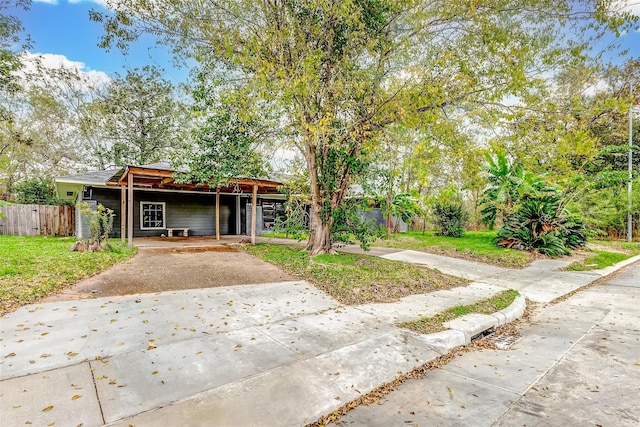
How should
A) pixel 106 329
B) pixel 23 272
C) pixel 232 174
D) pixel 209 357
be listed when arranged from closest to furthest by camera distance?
pixel 209 357 < pixel 106 329 < pixel 23 272 < pixel 232 174

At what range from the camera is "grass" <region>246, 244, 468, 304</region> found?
6.04 metres

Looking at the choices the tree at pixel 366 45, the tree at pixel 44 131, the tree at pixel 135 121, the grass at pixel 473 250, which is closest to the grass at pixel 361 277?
the tree at pixel 366 45

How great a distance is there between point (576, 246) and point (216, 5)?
14.5 metres

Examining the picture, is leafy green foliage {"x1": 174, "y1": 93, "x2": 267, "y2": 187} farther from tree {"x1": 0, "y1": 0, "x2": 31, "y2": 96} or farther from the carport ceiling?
tree {"x1": 0, "y1": 0, "x2": 31, "y2": 96}

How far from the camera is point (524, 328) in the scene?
494cm

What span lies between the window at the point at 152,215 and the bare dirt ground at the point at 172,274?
244 inches

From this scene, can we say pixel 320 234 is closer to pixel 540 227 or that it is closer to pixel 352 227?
pixel 352 227

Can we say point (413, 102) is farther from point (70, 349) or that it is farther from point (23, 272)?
point (23, 272)

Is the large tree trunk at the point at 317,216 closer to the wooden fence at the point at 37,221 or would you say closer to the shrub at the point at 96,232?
the shrub at the point at 96,232

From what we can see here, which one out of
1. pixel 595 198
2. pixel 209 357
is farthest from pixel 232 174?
pixel 595 198

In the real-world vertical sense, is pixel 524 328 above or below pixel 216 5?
below

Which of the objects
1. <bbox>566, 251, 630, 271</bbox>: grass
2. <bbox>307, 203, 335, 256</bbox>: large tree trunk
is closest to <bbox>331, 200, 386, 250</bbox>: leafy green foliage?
<bbox>307, 203, 335, 256</bbox>: large tree trunk

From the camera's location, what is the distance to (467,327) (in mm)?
4508

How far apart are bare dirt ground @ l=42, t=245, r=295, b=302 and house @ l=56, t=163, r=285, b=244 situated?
310 cm
